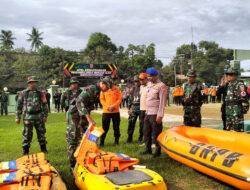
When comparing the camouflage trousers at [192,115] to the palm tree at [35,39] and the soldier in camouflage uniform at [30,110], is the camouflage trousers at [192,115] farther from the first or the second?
the palm tree at [35,39]

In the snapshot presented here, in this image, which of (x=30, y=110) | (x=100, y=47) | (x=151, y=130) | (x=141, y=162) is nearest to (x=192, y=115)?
(x=151, y=130)

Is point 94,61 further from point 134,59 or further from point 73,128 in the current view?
point 73,128

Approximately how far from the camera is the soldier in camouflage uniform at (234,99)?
891 centimetres

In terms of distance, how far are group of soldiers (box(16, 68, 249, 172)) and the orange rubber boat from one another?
0.38 metres

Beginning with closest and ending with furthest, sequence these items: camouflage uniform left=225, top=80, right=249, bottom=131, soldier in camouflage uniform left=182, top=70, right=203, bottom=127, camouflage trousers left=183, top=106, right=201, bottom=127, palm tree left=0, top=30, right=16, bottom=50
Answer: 1. camouflage uniform left=225, top=80, right=249, bottom=131
2. soldier in camouflage uniform left=182, top=70, right=203, bottom=127
3. camouflage trousers left=183, top=106, right=201, bottom=127
4. palm tree left=0, top=30, right=16, bottom=50

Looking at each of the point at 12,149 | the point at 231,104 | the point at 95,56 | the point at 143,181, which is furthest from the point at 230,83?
the point at 95,56

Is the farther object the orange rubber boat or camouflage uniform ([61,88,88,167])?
camouflage uniform ([61,88,88,167])

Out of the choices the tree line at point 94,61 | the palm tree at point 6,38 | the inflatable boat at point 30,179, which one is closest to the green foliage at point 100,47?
the tree line at point 94,61

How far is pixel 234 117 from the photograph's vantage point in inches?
357

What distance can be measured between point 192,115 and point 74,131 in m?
2.70

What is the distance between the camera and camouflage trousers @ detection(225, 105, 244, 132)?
355 inches

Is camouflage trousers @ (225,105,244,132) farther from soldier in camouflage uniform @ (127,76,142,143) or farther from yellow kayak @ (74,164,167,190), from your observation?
soldier in camouflage uniform @ (127,76,142,143)

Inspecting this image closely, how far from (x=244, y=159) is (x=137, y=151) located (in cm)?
433

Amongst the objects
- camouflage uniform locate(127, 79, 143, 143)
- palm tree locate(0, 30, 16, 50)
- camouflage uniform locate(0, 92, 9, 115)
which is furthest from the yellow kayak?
palm tree locate(0, 30, 16, 50)
